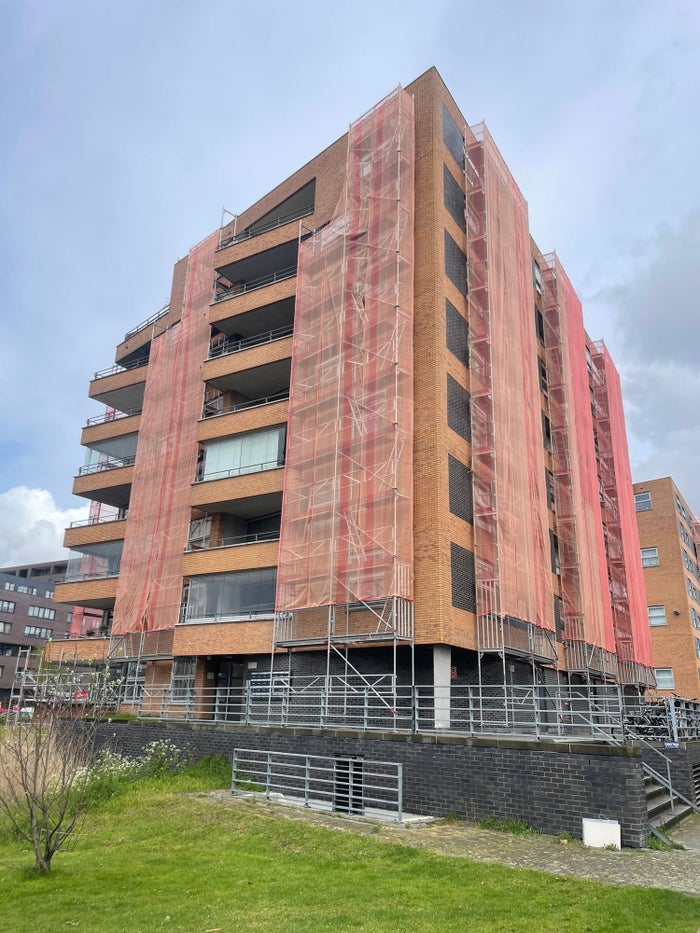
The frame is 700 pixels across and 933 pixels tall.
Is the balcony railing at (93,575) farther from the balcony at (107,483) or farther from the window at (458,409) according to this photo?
the window at (458,409)

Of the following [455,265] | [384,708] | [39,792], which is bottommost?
[39,792]

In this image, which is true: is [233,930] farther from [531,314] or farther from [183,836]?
[531,314]

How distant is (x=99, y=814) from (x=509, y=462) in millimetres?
16993

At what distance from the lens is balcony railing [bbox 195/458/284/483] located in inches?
1086

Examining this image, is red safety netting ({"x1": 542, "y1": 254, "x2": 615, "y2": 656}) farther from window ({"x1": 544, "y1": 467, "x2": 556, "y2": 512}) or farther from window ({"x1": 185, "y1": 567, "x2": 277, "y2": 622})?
window ({"x1": 185, "y1": 567, "x2": 277, "y2": 622})

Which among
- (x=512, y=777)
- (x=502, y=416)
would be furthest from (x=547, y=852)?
(x=502, y=416)

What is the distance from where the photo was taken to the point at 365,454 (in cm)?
2302

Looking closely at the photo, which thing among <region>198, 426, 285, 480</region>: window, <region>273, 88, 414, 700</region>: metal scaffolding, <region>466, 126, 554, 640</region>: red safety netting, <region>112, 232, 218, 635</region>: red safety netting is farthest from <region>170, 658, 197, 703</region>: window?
<region>466, 126, 554, 640</region>: red safety netting

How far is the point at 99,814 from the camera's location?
49.6ft

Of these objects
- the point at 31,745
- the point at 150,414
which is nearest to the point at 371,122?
the point at 150,414

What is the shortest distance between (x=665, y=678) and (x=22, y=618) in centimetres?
6592

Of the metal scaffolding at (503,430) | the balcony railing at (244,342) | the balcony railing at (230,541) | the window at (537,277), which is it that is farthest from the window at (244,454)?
the window at (537,277)

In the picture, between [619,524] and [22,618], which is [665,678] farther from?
[22,618]

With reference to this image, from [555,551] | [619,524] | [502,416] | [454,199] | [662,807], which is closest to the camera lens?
[662,807]
